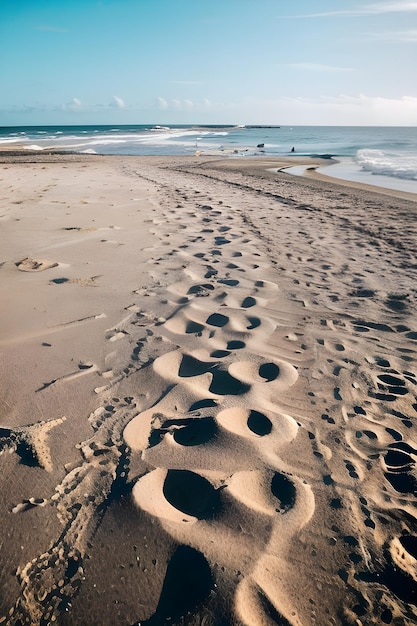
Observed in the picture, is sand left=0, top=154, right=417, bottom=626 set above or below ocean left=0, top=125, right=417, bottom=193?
above

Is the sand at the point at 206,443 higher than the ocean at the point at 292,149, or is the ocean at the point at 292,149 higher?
the sand at the point at 206,443

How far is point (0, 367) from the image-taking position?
228 centimetres

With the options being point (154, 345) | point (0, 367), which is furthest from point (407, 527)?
point (0, 367)

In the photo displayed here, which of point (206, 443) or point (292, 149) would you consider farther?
point (292, 149)

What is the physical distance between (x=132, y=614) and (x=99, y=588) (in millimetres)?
134

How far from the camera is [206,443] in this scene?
5.85 feet

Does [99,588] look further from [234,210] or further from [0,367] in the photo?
[234,210]

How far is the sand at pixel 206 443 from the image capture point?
123 cm

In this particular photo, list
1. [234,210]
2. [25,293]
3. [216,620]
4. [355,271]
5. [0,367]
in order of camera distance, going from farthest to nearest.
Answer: [234,210] → [355,271] → [25,293] → [0,367] → [216,620]

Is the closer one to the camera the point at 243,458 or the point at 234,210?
the point at 243,458

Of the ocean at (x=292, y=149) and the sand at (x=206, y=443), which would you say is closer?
the sand at (x=206, y=443)

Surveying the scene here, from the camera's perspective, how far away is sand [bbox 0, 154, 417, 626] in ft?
4.03

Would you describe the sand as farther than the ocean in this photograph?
No

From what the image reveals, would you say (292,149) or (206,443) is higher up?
(206,443)
